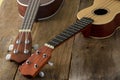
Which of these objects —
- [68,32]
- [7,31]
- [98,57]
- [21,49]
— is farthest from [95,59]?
[7,31]

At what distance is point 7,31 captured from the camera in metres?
1.00

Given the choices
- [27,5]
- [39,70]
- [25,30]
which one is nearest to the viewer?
[39,70]

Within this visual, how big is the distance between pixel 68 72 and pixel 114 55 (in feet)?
0.50

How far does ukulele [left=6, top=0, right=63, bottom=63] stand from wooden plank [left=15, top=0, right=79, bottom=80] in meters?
0.04

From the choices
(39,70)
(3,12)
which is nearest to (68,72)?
(39,70)

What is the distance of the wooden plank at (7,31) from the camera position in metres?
0.85

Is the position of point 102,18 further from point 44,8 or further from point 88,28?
point 44,8

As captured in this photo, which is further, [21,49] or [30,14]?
[30,14]

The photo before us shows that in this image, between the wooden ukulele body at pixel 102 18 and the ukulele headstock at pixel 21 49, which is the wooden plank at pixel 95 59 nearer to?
the wooden ukulele body at pixel 102 18

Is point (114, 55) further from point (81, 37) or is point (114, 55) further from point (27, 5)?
point (27, 5)

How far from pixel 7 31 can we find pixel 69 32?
249mm

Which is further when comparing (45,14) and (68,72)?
(45,14)

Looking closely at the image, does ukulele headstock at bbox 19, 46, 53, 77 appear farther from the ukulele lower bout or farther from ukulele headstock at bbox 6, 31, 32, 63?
the ukulele lower bout

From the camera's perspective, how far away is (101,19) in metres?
0.92
